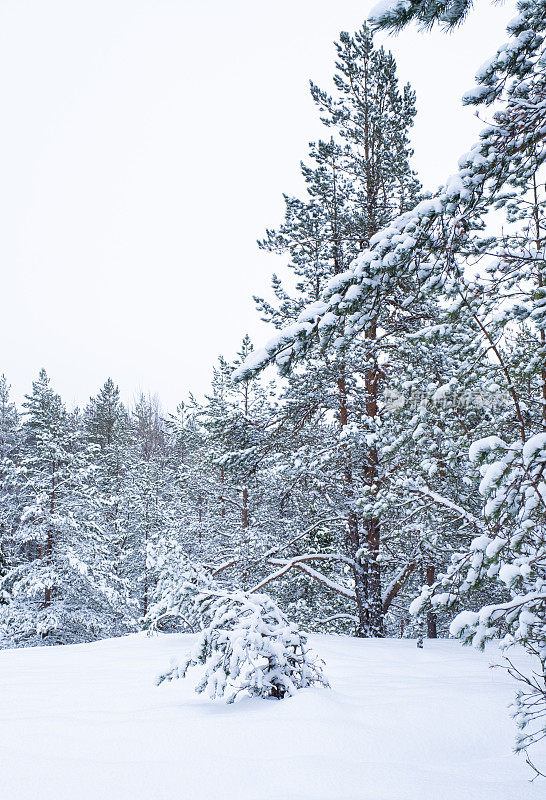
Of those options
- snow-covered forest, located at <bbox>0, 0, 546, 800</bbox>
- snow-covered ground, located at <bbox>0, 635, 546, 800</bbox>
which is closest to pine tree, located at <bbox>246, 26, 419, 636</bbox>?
snow-covered forest, located at <bbox>0, 0, 546, 800</bbox>

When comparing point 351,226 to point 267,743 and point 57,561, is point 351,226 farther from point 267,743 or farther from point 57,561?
point 57,561

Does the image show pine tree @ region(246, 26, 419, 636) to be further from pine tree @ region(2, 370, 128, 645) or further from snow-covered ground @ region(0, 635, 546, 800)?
pine tree @ region(2, 370, 128, 645)

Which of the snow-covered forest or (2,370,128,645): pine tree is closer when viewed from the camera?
the snow-covered forest

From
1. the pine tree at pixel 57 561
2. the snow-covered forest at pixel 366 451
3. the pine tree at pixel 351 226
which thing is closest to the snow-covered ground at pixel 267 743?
the snow-covered forest at pixel 366 451

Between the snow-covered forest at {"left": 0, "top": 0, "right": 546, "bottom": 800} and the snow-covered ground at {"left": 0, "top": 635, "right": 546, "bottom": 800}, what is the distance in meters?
0.10

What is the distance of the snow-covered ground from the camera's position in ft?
7.14

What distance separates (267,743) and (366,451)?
6967mm

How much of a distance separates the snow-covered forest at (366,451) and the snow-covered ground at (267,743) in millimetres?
99

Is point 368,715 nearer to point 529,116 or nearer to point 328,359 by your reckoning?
point 529,116

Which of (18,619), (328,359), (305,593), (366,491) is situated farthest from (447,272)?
(18,619)

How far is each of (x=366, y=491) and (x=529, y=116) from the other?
244 inches

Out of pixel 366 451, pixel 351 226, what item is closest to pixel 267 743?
pixel 366 451

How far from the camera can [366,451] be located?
9336mm

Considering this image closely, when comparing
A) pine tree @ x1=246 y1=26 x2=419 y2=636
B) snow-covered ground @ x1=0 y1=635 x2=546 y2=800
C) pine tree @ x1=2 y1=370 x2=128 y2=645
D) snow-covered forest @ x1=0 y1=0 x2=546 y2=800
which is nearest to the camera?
snow-covered ground @ x1=0 y1=635 x2=546 y2=800
